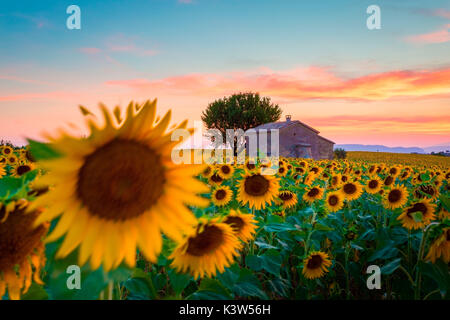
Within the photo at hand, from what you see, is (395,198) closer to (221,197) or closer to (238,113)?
(221,197)

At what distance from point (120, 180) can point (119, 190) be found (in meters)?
0.04

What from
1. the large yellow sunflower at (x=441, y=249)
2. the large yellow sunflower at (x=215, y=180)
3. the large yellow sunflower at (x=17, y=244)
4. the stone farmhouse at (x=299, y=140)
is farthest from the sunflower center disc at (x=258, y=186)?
the stone farmhouse at (x=299, y=140)

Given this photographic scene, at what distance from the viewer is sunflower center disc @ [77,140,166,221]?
1.07 meters

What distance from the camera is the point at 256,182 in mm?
4305

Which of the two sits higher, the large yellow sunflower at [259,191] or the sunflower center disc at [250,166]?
the sunflower center disc at [250,166]

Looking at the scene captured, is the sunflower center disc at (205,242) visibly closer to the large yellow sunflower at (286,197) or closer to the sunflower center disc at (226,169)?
the large yellow sunflower at (286,197)

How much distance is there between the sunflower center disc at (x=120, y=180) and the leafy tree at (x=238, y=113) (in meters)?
54.9

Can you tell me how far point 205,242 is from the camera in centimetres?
183

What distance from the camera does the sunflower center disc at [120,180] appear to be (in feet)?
3.51

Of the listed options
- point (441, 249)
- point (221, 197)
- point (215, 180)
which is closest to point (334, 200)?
point (221, 197)

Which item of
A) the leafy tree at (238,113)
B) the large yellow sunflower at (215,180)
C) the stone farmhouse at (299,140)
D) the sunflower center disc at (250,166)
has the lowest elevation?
the large yellow sunflower at (215,180)
